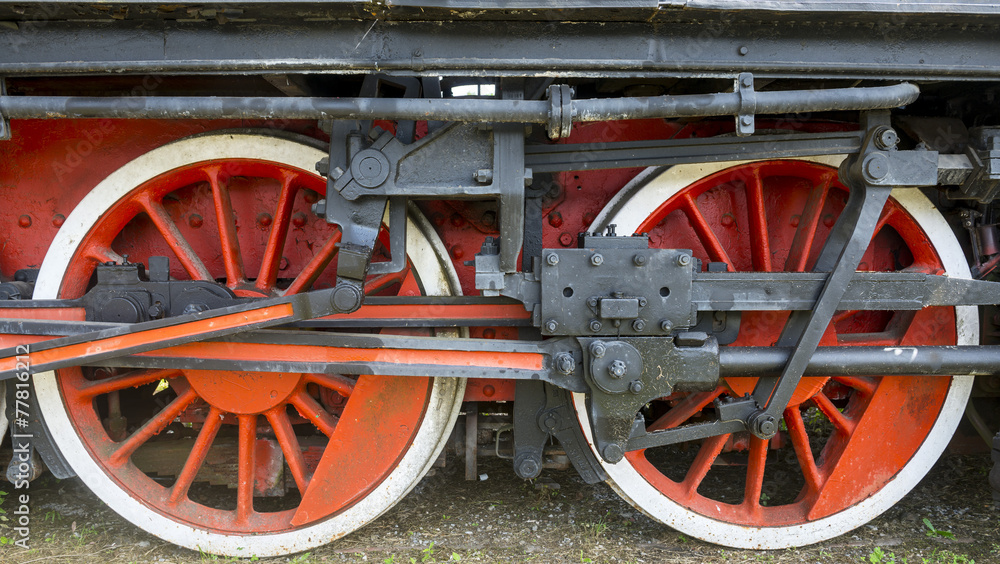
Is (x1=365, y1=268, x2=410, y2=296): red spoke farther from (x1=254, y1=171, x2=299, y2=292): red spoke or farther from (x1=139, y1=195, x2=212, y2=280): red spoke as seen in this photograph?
(x1=139, y1=195, x2=212, y2=280): red spoke

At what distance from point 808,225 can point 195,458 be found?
2.32m

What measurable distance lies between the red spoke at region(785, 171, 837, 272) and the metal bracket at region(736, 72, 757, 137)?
68 cm

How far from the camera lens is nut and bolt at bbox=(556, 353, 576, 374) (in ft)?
5.54

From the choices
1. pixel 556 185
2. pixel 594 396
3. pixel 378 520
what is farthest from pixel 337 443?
pixel 556 185

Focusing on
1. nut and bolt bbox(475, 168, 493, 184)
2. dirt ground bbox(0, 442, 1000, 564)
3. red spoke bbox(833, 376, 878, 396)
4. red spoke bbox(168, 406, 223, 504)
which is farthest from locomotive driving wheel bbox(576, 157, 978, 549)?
red spoke bbox(168, 406, 223, 504)

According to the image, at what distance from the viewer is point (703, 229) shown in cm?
206

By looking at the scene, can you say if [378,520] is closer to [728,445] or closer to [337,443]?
[337,443]

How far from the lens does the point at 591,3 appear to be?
4.55 feet

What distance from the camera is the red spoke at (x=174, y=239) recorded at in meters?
2.02

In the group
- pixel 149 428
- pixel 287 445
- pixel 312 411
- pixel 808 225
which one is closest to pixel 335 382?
pixel 312 411

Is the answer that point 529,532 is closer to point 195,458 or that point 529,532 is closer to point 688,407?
point 688,407

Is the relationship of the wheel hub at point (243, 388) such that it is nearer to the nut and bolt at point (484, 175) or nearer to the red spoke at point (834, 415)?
the nut and bolt at point (484, 175)

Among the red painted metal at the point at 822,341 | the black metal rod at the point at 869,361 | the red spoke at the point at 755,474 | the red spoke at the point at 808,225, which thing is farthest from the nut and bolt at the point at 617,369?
the red spoke at the point at 808,225

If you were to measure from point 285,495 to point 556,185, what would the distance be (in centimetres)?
170
